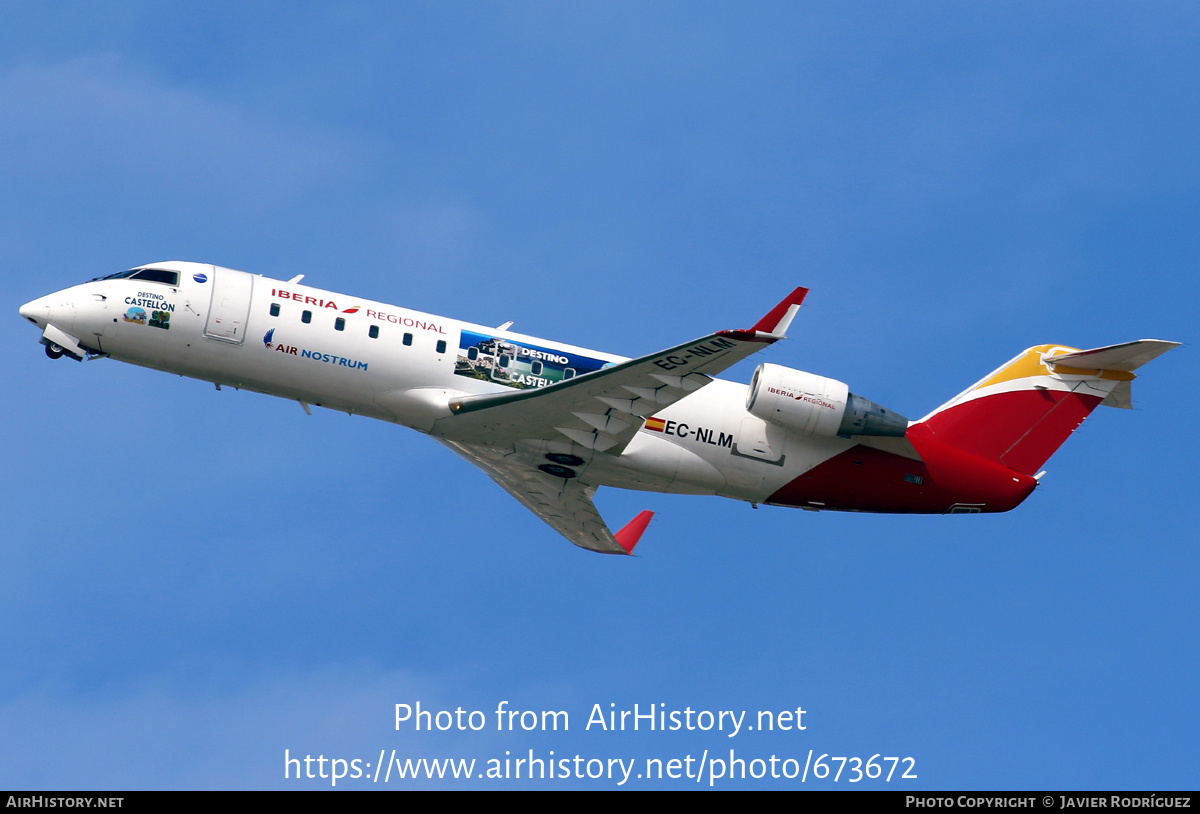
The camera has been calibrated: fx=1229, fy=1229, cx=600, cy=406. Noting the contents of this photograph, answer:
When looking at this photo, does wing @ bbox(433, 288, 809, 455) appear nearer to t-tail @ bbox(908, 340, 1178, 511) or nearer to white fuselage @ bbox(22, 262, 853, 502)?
white fuselage @ bbox(22, 262, 853, 502)

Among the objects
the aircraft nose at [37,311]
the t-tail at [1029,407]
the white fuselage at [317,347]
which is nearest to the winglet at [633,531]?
the white fuselage at [317,347]

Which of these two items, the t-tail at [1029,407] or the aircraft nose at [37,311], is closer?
the aircraft nose at [37,311]

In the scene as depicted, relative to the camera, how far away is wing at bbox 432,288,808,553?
24.0m

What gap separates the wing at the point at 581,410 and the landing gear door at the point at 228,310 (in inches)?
192

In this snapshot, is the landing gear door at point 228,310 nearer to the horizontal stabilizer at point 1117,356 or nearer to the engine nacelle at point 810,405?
the engine nacelle at point 810,405

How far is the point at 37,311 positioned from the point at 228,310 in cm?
419

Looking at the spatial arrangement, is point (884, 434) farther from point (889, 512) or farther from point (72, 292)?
point (72, 292)

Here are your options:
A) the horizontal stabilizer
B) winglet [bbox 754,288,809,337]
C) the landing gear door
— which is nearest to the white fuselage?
the landing gear door

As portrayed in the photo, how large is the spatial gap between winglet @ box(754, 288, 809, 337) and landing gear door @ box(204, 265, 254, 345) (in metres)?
11.6

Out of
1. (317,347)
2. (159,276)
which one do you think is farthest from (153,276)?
(317,347)

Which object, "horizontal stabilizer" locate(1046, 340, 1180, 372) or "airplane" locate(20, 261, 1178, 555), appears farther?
"horizontal stabilizer" locate(1046, 340, 1180, 372)

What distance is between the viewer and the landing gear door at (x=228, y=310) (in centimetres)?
2727

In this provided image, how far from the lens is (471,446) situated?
2914cm

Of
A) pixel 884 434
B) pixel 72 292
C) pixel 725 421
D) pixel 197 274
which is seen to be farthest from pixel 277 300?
pixel 884 434
